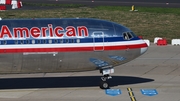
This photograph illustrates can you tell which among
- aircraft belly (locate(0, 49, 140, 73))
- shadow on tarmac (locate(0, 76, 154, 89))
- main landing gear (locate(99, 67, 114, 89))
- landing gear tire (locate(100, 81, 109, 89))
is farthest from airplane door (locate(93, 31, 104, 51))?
shadow on tarmac (locate(0, 76, 154, 89))

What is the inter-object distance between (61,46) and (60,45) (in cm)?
8

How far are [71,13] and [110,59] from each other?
33.3m

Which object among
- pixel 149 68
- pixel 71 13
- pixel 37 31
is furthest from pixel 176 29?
pixel 37 31

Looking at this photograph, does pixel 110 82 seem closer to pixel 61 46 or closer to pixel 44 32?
pixel 61 46

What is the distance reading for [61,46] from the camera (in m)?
32.4

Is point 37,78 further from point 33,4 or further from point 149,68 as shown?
point 33,4

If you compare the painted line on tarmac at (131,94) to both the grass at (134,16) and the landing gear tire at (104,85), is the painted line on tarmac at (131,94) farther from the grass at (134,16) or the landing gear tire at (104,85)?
the grass at (134,16)

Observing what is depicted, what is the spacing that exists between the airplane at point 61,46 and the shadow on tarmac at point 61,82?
2.45m

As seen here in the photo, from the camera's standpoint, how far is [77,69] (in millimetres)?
33375

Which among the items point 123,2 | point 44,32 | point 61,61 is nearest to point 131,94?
point 61,61

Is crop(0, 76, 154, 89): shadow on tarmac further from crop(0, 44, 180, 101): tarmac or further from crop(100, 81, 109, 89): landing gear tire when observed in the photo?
crop(100, 81, 109, 89): landing gear tire

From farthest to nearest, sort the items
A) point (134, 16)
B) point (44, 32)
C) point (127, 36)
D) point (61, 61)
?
1. point (134, 16)
2. point (127, 36)
3. point (61, 61)
4. point (44, 32)

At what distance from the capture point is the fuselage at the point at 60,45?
32031mm

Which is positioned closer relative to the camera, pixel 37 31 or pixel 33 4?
pixel 37 31
